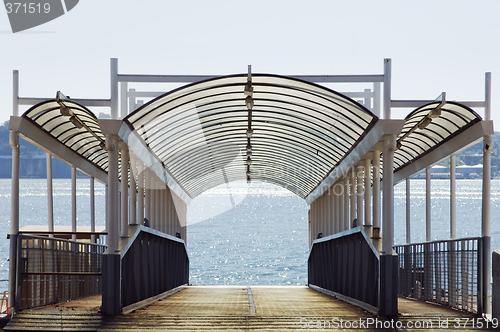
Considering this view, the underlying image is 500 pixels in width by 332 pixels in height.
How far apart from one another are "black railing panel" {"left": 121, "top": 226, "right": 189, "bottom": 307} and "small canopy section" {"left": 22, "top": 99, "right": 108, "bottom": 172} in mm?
2605

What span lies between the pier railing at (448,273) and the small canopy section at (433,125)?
7.99 ft

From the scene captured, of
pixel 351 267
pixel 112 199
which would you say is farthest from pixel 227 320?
pixel 351 267

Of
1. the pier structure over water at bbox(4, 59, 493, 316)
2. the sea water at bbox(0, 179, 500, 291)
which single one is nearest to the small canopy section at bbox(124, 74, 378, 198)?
the pier structure over water at bbox(4, 59, 493, 316)

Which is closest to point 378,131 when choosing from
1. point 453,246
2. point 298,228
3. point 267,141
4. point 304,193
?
point 453,246

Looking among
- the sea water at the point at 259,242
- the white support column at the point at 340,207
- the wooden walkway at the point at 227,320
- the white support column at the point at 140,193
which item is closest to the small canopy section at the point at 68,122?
the white support column at the point at 140,193

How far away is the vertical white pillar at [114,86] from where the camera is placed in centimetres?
1089

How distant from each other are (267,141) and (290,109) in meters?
5.58

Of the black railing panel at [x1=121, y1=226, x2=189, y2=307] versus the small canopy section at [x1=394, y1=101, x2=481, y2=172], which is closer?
the black railing panel at [x1=121, y1=226, x2=189, y2=307]

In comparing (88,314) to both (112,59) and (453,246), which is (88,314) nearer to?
(112,59)

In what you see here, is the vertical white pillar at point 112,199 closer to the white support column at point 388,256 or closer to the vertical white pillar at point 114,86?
the vertical white pillar at point 114,86

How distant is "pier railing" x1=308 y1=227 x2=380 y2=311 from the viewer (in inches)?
445

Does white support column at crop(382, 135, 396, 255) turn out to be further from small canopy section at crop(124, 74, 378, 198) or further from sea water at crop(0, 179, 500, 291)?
sea water at crop(0, 179, 500, 291)

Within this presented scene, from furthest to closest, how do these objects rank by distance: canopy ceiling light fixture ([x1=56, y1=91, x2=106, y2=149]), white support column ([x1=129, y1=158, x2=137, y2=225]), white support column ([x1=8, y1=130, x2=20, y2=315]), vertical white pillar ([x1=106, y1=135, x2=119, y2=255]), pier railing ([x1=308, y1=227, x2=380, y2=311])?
white support column ([x1=129, y1=158, x2=137, y2=225]), pier railing ([x1=308, y1=227, x2=380, y2=311]), canopy ceiling light fixture ([x1=56, y1=91, x2=106, y2=149]), vertical white pillar ([x1=106, y1=135, x2=119, y2=255]), white support column ([x1=8, y1=130, x2=20, y2=315])

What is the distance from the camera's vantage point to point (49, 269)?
37.1 ft
